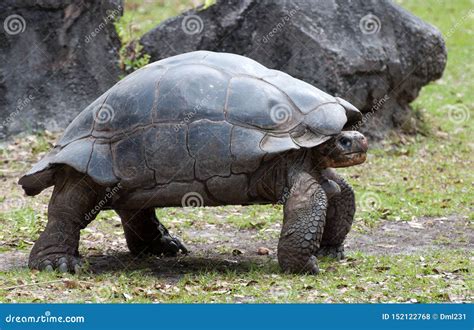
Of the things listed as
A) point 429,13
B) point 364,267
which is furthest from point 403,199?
point 429,13

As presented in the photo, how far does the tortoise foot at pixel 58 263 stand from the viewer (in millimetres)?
7551

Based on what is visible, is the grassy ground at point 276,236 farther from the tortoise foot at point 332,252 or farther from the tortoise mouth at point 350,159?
the tortoise mouth at point 350,159

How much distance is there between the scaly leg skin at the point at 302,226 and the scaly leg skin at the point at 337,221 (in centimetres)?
80

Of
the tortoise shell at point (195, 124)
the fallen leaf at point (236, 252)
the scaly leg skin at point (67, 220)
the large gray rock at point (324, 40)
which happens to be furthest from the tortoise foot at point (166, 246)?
the large gray rock at point (324, 40)

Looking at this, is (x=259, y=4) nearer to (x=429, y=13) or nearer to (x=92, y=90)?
(x=92, y=90)

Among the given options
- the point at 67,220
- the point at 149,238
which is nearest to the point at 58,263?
the point at 67,220

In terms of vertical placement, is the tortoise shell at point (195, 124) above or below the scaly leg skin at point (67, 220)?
above

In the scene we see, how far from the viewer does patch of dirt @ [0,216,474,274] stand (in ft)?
26.3

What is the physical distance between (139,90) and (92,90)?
19.7ft

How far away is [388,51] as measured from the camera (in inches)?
543

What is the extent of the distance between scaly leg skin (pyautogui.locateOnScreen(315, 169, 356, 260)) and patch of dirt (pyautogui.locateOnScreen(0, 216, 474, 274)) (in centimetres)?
47

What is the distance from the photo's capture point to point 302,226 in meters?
7.24

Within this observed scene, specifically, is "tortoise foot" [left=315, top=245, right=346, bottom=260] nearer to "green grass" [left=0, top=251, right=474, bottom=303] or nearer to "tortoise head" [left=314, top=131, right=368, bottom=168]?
"green grass" [left=0, top=251, right=474, bottom=303]

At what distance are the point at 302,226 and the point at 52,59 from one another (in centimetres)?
702
